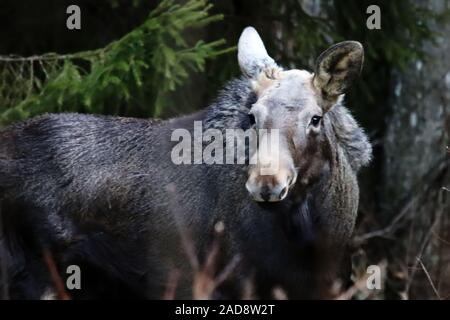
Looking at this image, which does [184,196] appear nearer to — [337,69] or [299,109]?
[299,109]

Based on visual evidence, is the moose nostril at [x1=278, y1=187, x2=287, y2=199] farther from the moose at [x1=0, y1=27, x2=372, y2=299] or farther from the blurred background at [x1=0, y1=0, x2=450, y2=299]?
the blurred background at [x1=0, y1=0, x2=450, y2=299]

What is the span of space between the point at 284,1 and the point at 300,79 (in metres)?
4.12

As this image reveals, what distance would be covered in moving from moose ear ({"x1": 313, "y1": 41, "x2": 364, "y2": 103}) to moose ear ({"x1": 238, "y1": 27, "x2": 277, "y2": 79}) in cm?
55

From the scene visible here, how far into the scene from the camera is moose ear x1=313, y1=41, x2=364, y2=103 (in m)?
7.29

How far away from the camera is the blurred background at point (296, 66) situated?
31.5 feet

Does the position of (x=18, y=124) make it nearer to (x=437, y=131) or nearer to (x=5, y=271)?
(x=5, y=271)

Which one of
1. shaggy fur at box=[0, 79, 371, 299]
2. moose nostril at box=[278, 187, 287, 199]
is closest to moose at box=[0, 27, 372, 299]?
shaggy fur at box=[0, 79, 371, 299]

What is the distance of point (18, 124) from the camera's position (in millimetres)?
8547

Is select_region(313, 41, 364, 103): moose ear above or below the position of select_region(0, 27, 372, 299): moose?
above

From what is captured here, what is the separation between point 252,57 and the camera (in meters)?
7.88

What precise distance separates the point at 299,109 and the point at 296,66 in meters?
4.36

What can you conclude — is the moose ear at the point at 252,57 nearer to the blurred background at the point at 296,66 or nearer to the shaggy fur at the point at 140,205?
the shaggy fur at the point at 140,205

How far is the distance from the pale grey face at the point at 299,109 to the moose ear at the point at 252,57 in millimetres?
49

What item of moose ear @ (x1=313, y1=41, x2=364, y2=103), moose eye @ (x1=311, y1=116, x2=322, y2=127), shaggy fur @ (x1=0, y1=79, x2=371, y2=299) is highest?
moose ear @ (x1=313, y1=41, x2=364, y2=103)
